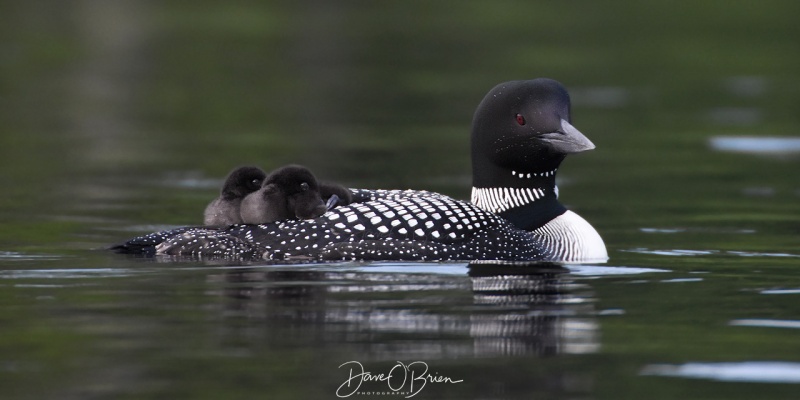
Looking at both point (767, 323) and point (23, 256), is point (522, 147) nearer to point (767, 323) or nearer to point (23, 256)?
point (767, 323)

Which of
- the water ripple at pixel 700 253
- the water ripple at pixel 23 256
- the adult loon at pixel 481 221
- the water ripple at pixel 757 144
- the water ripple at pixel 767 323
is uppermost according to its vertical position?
the water ripple at pixel 757 144

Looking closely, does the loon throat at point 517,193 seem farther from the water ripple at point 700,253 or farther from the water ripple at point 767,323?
the water ripple at point 767,323

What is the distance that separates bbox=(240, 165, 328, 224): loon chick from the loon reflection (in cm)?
33

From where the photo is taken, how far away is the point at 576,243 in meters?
7.63

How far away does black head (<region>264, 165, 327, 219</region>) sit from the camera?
7184 mm

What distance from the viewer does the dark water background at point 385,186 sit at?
534 centimetres

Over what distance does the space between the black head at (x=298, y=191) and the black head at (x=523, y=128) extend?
0.97 m

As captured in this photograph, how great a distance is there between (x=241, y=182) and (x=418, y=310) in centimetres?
154

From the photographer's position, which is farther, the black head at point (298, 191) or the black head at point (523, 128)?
the black head at point (523, 128)

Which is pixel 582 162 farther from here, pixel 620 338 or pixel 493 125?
pixel 620 338

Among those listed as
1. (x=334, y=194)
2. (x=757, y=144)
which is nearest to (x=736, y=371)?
(x=334, y=194)

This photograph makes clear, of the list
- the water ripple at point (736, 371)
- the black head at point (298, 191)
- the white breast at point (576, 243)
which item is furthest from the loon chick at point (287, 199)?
the water ripple at point (736, 371)

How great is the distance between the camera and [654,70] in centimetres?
2078
